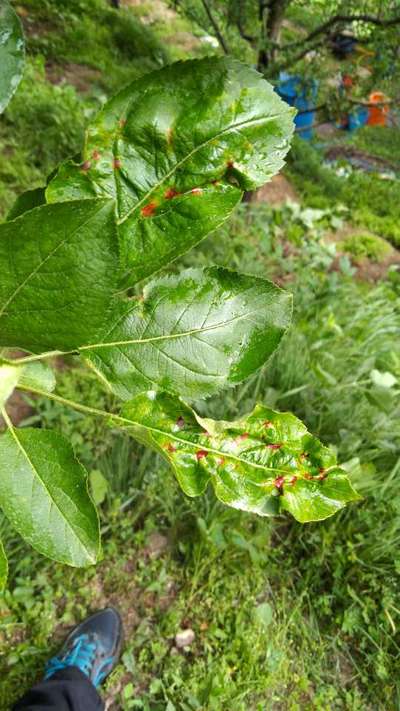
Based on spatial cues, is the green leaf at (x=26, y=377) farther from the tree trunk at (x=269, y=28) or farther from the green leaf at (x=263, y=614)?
the tree trunk at (x=269, y=28)

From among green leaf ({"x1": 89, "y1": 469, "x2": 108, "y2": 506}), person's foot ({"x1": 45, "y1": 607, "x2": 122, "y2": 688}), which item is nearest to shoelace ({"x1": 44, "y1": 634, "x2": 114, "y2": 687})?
person's foot ({"x1": 45, "y1": 607, "x2": 122, "y2": 688})

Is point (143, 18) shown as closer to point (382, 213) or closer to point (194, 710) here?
point (382, 213)

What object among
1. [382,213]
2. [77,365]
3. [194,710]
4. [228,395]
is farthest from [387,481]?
[382,213]

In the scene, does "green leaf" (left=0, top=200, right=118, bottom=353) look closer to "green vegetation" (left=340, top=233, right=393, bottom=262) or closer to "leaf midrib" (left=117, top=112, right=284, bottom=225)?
"leaf midrib" (left=117, top=112, right=284, bottom=225)

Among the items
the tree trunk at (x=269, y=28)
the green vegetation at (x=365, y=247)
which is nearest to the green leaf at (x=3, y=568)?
the tree trunk at (x=269, y=28)

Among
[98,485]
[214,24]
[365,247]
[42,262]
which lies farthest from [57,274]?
[365,247]

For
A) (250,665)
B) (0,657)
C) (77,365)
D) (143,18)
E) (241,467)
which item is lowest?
(250,665)

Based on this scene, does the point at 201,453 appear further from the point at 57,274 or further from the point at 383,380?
the point at 383,380
